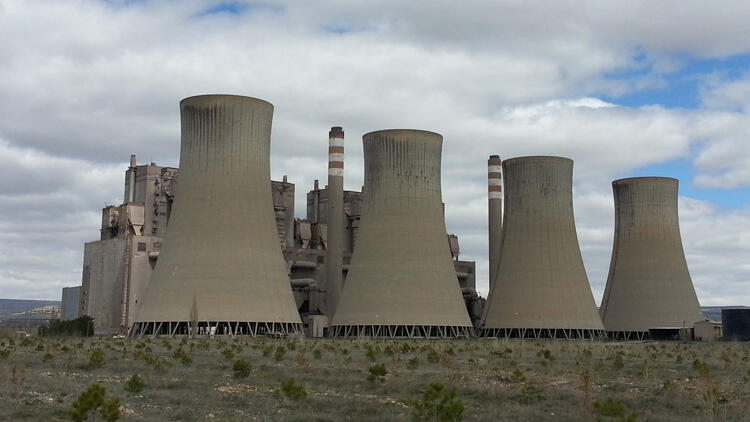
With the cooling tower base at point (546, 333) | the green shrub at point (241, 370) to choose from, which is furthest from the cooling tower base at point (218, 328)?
the green shrub at point (241, 370)

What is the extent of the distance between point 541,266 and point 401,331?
32.3ft

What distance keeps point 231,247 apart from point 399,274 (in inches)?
379

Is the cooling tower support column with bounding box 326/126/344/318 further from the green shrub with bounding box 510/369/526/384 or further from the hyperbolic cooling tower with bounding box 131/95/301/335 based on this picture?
the green shrub with bounding box 510/369/526/384

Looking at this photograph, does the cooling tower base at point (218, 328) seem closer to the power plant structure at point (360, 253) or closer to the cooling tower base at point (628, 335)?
the power plant structure at point (360, 253)

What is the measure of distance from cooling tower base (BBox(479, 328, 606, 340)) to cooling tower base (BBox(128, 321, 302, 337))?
578 inches

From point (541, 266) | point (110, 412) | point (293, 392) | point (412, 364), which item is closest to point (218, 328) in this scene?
point (541, 266)

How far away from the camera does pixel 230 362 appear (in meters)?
24.3

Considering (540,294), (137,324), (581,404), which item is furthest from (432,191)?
(581,404)

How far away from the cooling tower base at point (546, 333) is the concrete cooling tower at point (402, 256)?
16.1 feet

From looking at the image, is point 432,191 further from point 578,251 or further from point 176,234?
point 176,234

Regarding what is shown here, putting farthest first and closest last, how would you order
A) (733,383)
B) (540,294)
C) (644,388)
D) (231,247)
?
(540,294)
(231,247)
(733,383)
(644,388)

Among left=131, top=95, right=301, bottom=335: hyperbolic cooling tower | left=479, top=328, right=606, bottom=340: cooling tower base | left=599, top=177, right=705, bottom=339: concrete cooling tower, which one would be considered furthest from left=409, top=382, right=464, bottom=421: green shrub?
left=599, top=177, right=705, bottom=339: concrete cooling tower

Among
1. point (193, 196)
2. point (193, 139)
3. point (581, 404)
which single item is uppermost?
point (193, 139)

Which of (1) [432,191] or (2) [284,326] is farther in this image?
(1) [432,191]
